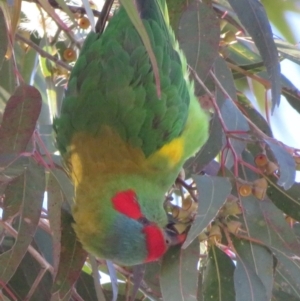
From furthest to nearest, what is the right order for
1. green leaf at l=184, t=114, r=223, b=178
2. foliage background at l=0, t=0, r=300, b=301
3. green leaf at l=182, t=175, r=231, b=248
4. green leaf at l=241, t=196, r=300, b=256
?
green leaf at l=184, t=114, r=223, b=178 → green leaf at l=241, t=196, r=300, b=256 → foliage background at l=0, t=0, r=300, b=301 → green leaf at l=182, t=175, r=231, b=248

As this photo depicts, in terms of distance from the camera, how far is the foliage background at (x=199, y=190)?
4.73ft

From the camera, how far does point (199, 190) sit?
139cm

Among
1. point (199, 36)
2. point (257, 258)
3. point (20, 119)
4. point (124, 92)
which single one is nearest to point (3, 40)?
point (20, 119)

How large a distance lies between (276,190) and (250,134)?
0.69 ft

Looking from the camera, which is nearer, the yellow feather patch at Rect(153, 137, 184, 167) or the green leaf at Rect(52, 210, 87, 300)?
the green leaf at Rect(52, 210, 87, 300)

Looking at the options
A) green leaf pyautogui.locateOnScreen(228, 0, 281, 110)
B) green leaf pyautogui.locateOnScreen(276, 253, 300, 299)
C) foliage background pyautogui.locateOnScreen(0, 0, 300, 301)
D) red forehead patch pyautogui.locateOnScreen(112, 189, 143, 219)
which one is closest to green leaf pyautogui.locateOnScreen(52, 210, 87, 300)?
foliage background pyautogui.locateOnScreen(0, 0, 300, 301)

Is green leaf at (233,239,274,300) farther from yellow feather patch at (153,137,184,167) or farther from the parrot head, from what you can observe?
yellow feather patch at (153,137,184,167)

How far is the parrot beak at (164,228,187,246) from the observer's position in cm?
154

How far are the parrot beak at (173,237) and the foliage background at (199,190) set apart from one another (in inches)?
0.7

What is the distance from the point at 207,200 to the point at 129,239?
0.89 feet

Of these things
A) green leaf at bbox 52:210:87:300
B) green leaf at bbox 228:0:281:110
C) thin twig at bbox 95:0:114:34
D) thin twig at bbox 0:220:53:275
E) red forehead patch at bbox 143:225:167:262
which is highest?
green leaf at bbox 228:0:281:110

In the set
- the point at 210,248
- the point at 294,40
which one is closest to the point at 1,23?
the point at 210,248

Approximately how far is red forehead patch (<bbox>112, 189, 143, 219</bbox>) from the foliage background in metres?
0.10

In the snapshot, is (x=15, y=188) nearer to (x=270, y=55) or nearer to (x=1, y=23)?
(x=1, y=23)
